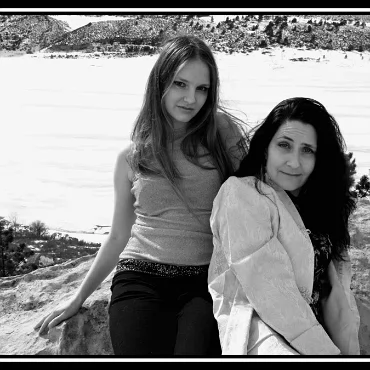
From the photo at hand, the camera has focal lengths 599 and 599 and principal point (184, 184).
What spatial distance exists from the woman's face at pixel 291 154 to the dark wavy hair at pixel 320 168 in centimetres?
3

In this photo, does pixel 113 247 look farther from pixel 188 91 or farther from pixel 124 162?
pixel 188 91

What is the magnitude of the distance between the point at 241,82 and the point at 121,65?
1.91m

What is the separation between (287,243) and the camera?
7.09 feet

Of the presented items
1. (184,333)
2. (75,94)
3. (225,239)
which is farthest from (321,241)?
(75,94)

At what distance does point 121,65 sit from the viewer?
343 inches

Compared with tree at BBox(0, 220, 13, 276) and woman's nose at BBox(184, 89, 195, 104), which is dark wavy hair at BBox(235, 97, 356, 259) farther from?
tree at BBox(0, 220, 13, 276)

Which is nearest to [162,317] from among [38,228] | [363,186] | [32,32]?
[363,186]

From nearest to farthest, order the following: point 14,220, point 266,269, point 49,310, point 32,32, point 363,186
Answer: point 266,269
point 49,310
point 363,186
point 14,220
point 32,32

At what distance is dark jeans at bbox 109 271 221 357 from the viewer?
2.22 m

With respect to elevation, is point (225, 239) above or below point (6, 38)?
below

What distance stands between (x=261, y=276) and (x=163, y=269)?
0.52 metres

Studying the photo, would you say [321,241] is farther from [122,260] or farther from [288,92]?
[288,92]

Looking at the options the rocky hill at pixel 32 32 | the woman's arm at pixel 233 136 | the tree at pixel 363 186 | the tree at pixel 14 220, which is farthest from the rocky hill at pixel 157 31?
the woman's arm at pixel 233 136
